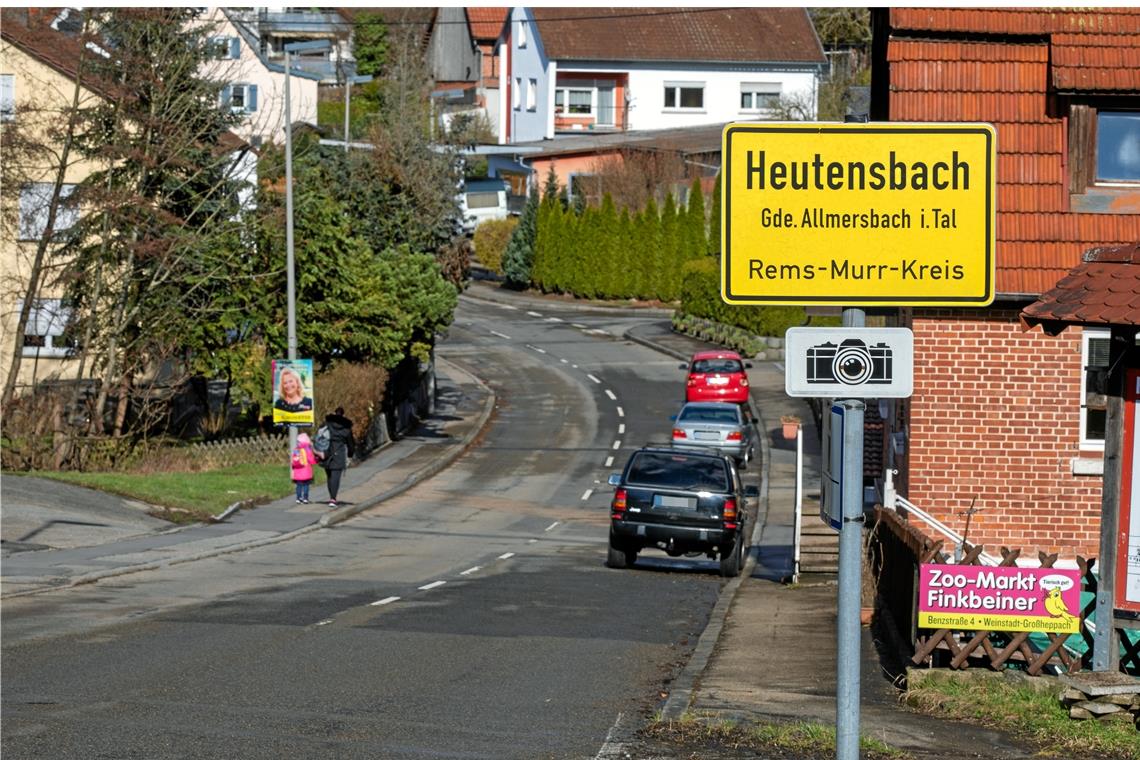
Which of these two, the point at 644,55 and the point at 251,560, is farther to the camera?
the point at 644,55

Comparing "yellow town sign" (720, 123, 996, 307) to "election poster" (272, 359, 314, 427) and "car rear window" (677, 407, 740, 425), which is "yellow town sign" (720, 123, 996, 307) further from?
"car rear window" (677, 407, 740, 425)

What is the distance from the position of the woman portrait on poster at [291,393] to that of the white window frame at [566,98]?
54.8 metres

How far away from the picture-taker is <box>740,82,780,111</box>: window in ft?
292

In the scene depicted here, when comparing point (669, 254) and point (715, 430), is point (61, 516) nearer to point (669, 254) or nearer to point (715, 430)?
point (715, 430)

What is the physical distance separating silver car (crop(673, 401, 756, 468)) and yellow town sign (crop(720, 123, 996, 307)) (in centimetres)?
3309

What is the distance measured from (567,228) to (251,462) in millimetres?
38663

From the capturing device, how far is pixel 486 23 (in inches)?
4090

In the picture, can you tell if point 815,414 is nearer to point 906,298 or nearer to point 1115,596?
point 1115,596

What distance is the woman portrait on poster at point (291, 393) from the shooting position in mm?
36375

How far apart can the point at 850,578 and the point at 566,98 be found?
277 ft

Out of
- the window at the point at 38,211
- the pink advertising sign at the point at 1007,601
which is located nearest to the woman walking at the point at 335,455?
the window at the point at 38,211

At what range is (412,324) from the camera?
43.4m

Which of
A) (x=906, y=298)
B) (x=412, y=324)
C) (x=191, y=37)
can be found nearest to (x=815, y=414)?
(x=412, y=324)

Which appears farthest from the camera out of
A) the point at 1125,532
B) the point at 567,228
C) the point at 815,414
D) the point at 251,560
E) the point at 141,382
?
the point at 567,228
